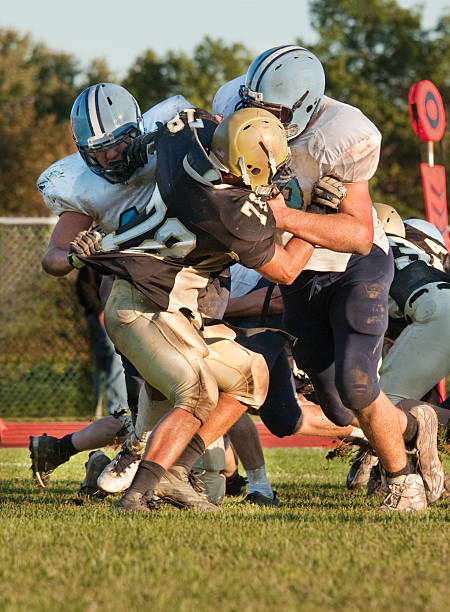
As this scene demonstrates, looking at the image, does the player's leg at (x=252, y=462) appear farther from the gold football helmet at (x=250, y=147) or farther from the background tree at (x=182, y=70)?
the background tree at (x=182, y=70)

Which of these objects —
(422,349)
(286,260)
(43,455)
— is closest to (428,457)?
(422,349)

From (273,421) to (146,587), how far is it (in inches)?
112

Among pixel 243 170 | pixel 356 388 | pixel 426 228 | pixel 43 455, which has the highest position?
pixel 243 170

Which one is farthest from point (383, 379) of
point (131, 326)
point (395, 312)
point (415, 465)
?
point (131, 326)

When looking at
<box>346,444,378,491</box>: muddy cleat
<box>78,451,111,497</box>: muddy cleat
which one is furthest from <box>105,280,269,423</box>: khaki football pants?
<box>346,444,378,491</box>: muddy cleat

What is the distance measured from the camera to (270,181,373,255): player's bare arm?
153 inches

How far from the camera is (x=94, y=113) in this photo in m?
4.36

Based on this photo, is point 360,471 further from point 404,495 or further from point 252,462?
point 404,495

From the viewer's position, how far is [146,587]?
93.7 inches

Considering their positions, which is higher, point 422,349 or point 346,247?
point 346,247

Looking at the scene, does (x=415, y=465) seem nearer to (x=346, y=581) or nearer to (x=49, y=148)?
(x=346, y=581)

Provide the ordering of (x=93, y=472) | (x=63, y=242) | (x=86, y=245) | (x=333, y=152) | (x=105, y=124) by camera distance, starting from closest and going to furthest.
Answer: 1. (x=86, y=245)
2. (x=333, y=152)
3. (x=105, y=124)
4. (x=63, y=242)
5. (x=93, y=472)

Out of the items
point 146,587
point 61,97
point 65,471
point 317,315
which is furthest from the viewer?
point 61,97

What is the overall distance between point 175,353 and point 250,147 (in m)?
0.81
